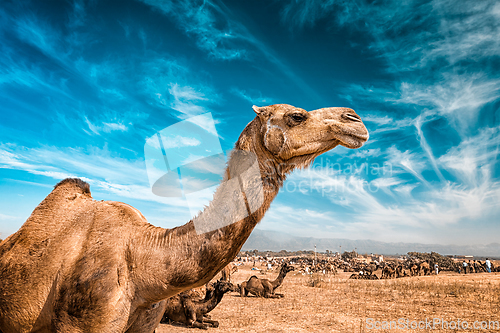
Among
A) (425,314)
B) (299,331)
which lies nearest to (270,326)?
(299,331)

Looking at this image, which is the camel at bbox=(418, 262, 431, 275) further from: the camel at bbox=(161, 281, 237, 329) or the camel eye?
the camel eye

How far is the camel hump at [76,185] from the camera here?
446 cm

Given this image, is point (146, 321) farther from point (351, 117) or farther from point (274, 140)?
point (351, 117)

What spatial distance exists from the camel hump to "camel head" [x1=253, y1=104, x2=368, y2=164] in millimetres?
3047

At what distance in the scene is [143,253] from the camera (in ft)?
10.4

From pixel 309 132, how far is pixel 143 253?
2142 mm

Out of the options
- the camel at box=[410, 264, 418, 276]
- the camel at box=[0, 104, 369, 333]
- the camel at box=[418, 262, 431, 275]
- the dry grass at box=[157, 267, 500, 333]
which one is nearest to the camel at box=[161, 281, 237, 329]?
the dry grass at box=[157, 267, 500, 333]

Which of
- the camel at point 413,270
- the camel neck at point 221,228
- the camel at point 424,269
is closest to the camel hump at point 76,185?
the camel neck at point 221,228

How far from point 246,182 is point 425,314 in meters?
13.0

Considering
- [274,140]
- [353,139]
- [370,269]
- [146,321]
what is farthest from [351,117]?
[370,269]

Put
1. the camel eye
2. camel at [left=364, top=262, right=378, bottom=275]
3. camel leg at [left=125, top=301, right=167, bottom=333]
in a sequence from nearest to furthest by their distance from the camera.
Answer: the camel eye, camel leg at [left=125, top=301, right=167, bottom=333], camel at [left=364, top=262, right=378, bottom=275]

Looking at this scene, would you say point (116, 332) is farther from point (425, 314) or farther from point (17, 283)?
point (425, 314)

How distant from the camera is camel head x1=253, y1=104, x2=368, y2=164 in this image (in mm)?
2854

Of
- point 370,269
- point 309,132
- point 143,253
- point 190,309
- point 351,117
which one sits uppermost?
point 351,117
